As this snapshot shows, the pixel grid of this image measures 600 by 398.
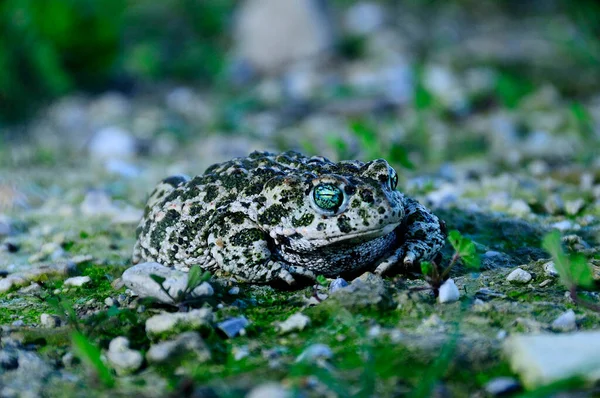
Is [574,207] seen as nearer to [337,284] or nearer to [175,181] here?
[337,284]

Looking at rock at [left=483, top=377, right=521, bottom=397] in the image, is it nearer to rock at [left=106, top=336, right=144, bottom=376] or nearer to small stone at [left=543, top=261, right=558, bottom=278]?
small stone at [left=543, top=261, right=558, bottom=278]

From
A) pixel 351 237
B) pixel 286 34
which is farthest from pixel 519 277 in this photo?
pixel 286 34

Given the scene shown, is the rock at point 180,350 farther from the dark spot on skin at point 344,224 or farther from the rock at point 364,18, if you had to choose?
the rock at point 364,18

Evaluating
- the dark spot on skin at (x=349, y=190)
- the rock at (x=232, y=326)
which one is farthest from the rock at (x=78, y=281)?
the dark spot on skin at (x=349, y=190)

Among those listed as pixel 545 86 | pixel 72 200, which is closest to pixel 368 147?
pixel 72 200

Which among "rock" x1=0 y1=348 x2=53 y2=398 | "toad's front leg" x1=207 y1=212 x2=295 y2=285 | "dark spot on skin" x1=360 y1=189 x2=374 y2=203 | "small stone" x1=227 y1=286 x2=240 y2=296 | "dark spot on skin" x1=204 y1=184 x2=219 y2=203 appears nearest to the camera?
"rock" x1=0 y1=348 x2=53 y2=398

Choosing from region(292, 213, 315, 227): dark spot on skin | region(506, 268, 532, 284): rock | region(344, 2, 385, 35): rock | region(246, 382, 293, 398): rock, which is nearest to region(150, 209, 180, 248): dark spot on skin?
region(292, 213, 315, 227): dark spot on skin

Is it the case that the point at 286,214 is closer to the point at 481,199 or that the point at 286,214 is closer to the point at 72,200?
the point at 481,199
